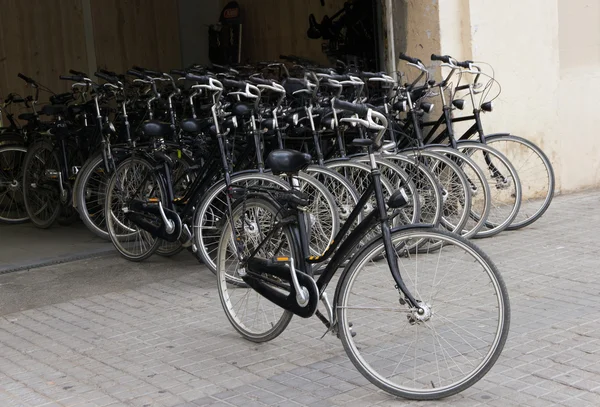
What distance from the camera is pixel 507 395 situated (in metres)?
4.22

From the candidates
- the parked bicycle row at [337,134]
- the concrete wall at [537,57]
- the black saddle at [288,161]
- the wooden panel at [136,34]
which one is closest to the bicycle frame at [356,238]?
the black saddle at [288,161]

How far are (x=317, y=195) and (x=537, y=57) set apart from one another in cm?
397

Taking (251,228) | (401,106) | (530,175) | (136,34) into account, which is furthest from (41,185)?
(530,175)

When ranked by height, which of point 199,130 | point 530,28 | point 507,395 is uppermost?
point 530,28

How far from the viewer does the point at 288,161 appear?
4.77m

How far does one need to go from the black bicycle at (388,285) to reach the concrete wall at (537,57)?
414cm

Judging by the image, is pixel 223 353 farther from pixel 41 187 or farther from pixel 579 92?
pixel 579 92

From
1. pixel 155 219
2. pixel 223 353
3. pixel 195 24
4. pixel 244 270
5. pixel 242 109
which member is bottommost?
pixel 223 353

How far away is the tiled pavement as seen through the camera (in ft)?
14.4

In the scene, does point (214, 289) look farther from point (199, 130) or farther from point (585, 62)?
point (585, 62)

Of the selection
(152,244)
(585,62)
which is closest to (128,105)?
(152,244)

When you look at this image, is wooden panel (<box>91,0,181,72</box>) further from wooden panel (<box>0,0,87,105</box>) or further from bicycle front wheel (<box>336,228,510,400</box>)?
bicycle front wheel (<box>336,228,510,400</box>)

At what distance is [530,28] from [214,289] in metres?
4.58

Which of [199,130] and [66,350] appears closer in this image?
[66,350]
